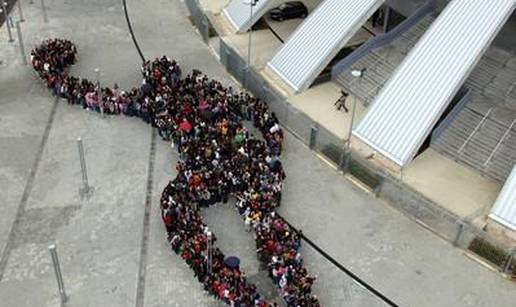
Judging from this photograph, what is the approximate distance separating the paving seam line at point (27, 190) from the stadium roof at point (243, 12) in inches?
414

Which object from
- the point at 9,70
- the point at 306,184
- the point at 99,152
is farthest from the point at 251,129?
the point at 9,70

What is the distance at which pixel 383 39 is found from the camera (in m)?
32.6

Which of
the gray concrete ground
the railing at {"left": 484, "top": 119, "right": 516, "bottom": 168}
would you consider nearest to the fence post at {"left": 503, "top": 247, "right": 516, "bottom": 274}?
the gray concrete ground

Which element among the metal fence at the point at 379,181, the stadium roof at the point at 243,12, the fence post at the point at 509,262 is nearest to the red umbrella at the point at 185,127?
the metal fence at the point at 379,181

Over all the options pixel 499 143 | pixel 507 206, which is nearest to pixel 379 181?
pixel 507 206

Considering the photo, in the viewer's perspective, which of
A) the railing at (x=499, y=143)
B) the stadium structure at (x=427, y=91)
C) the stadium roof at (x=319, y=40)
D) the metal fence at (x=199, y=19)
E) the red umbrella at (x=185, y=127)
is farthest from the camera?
the metal fence at (x=199, y=19)

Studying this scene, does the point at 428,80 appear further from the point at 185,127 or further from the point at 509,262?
the point at 185,127

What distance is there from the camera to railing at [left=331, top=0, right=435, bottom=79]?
31828mm

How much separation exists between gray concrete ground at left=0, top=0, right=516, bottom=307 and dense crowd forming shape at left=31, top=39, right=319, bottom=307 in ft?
2.37

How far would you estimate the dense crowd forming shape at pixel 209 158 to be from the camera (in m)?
21.9

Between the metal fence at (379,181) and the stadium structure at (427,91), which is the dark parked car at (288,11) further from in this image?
the metal fence at (379,181)

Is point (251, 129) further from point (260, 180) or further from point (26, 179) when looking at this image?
point (26, 179)

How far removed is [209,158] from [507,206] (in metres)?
11.1

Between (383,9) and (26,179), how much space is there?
19.7 metres
